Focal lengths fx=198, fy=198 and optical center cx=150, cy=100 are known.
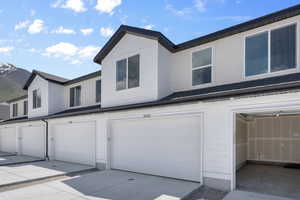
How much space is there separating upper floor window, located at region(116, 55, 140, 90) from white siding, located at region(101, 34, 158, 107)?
0.63 feet

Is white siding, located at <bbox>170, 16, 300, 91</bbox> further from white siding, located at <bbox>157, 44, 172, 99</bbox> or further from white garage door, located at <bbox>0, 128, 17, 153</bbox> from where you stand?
white garage door, located at <bbox>0, 128, 17, 153</bbox>

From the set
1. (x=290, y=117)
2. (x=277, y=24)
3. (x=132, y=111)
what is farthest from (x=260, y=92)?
(x=290, y=117)

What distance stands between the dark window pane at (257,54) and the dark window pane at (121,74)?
529 centimetres

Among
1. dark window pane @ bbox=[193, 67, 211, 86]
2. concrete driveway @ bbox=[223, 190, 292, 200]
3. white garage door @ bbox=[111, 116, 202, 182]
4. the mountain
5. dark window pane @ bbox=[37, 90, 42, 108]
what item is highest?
the mountain

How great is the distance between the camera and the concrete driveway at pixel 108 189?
5.68m

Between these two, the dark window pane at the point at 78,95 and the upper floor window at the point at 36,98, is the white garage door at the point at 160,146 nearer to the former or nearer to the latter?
the dark window pane at the point at 78,95

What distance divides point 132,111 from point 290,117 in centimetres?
795

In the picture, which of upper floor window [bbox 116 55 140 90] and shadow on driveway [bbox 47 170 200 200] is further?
upper floor window [bbox 116 55 140 90]

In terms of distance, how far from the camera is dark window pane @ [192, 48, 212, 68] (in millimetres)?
8023

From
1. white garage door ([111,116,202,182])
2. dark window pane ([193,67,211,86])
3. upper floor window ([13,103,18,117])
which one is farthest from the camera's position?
upper floor window ([13,103,18,117])

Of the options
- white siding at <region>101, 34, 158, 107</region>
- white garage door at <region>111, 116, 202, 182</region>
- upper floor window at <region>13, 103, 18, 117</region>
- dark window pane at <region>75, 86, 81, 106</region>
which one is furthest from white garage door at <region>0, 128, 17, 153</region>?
white garage door at <region>111, 116, 202, 182</region>

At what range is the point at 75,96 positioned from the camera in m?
14.0

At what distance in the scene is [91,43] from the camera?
12.1 meters

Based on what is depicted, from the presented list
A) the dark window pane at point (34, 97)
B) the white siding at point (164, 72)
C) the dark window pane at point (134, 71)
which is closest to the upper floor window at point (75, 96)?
the dark window pane at point (34, 97)
